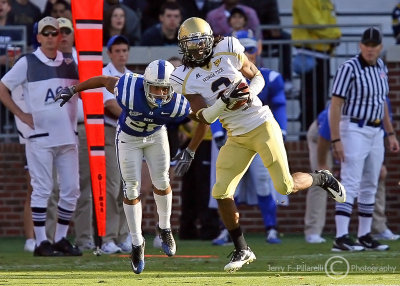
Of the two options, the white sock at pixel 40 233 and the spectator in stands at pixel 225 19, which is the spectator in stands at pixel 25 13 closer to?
the spectator in stands at pixel 225 19

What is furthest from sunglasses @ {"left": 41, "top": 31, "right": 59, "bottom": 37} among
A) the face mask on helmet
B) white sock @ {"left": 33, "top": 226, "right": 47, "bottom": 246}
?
the face mask on helmet

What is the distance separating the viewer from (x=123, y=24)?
A: 12742 mm

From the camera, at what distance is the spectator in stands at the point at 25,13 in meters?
13.7

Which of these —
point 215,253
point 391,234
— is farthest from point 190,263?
point 391,234

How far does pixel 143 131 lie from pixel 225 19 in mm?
4554

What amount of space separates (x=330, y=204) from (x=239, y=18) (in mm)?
2444

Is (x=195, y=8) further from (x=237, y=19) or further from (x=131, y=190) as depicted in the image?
(x=131, y=190)

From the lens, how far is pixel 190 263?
393 inches

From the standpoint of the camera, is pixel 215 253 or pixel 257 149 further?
pixel 215 253

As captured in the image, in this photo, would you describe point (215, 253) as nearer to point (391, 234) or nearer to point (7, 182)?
point (391, 234)

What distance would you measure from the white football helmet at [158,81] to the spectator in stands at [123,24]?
388 centimetres

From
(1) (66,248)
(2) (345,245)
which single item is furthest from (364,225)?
(1) (66,248)

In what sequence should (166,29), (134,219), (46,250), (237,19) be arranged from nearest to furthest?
(134,219), (46,250), (237,19), (166,29)

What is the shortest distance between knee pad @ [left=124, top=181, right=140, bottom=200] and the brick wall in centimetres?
417
